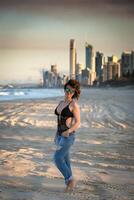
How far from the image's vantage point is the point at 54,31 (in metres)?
10.0

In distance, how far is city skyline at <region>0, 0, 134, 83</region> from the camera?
990 cm

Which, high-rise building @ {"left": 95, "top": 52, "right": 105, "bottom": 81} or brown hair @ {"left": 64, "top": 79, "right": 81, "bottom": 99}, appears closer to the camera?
brown hair @ {"left": 64, "top": 79, "right": 81, "bottom": 99}

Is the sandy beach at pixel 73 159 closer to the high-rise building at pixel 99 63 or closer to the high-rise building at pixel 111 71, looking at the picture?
the high-rise building at pixel 99 63

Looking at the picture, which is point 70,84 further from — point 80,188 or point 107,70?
point 107,70

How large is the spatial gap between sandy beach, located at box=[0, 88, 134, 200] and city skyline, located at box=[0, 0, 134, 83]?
2.18 meters

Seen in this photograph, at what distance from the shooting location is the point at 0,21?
991 cm

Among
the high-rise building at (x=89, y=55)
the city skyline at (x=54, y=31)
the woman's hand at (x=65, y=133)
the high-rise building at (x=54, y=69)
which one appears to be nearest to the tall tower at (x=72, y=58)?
the city skyline at (x=54, y=31)

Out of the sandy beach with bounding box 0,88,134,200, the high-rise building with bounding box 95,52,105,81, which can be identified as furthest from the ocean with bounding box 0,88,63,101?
the sandy beach with bounding box 0,88,134,200

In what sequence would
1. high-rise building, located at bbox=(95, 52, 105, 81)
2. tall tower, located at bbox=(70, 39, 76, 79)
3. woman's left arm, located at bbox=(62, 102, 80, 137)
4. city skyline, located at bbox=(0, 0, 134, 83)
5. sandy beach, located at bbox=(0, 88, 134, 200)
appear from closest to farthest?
1. woman's left arm, located at bbox=(62, 102, 80, 137)
2. sandy beach, located at bbox=(0, 88, 134, 200)
3. tall tower, located at bbox=(70, 39, 76, 79)
4. city skyline, located at bbox=(0, 0, 134, 83)
5. high-rise building, located at bbox=(95, 52, 105, 81)

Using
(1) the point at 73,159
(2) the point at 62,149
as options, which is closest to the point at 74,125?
(2) the point at 62,149

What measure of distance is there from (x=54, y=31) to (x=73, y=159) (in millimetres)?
6183

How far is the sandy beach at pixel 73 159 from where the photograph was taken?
10.1 feet

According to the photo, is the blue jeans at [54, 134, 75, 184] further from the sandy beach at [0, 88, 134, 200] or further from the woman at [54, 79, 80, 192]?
the sandy beach at [0, 88, 134, 200]

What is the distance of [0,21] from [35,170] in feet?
22.1
